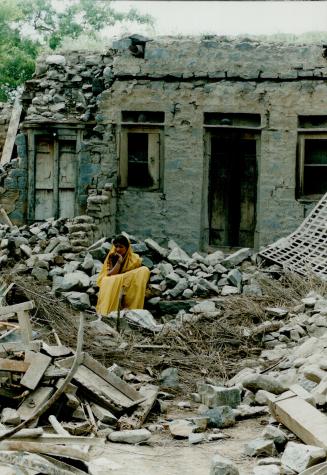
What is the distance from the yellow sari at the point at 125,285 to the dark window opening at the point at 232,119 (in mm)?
3601

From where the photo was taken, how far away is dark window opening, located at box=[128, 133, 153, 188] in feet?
46.3

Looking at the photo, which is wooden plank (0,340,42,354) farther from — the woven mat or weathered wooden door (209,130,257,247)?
weathered wooden door (209,130,257,247)

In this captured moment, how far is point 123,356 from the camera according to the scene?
8.45 meters

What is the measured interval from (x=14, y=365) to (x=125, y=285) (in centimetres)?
410

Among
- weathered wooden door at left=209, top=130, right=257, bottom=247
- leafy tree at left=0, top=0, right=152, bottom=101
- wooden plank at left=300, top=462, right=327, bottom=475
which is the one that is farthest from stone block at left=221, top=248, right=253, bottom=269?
leafy tree at left=0, top=0, right=152, bottom=101

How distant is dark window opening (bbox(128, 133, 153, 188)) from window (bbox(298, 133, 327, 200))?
257 cm

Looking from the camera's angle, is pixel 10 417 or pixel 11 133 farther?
pixel 11 133

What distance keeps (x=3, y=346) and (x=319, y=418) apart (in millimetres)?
2662

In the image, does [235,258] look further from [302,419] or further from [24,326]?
[302,419]

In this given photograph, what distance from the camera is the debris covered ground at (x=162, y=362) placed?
5.93 metres

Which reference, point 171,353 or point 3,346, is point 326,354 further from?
point 3,346

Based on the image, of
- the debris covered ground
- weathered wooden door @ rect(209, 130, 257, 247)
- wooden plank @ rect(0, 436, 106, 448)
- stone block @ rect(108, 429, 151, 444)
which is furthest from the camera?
weathered wooden door @ rect(209, 130, 257, 247)

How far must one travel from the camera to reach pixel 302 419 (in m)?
6.26

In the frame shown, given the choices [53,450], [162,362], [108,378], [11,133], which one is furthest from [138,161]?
[53,450]
